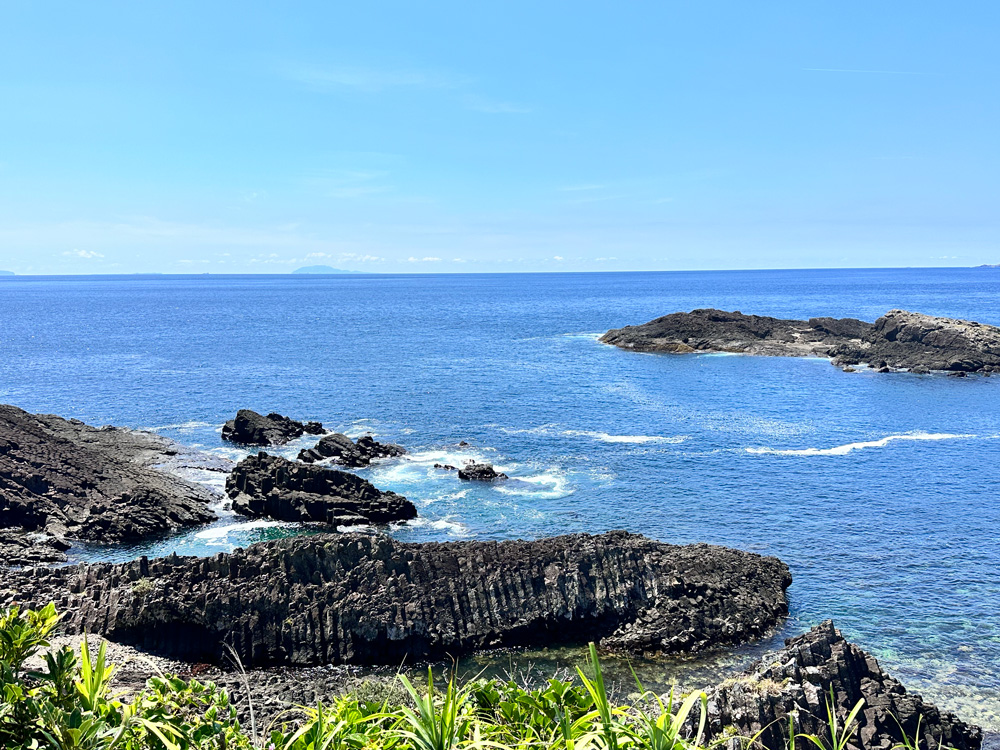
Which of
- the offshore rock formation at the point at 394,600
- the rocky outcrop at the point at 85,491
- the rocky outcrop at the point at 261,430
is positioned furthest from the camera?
the rocky outcrop at the point at 261,430

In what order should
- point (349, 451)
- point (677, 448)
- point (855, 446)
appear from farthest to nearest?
point (855, 446) → point (677, 448) → point (349, 451)

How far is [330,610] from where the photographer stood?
31938 mm

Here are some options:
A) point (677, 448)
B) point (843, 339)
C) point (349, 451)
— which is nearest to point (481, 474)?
point (349, 451)

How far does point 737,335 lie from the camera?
127500 millimetres

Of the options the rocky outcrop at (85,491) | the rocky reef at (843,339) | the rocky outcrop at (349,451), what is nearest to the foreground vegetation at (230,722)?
the rocky outcrop at (85,491)

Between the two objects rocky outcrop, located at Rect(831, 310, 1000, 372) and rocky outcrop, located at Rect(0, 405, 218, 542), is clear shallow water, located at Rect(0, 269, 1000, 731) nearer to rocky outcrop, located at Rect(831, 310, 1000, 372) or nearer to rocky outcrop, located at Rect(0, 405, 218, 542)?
rocky outcrop, located at Rect(0, 405, 218, 542)

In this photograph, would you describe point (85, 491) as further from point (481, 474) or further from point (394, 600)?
point (394, 600)

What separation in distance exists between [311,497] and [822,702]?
3396 cm

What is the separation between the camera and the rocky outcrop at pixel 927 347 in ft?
333

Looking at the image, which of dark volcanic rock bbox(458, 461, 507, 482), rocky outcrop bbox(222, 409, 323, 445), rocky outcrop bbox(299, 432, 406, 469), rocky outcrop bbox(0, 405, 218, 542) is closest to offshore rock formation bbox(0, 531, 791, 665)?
rocky outcrop bbox(0, 405, 218, 542)

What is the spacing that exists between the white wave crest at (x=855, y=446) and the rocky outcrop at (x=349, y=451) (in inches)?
1163

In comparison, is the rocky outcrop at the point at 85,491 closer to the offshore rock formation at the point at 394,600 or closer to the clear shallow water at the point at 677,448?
the clear shallow water at the point at 677,448

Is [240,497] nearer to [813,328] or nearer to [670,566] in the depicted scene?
[670,566]

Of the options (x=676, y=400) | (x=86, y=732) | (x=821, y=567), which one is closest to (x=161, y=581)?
(x=86, y=732)
